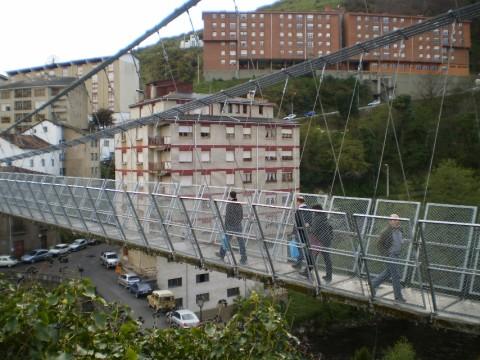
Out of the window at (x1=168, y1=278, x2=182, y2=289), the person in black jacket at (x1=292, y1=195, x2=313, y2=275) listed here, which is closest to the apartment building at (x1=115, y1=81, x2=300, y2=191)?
the window at (x1=168, y1=278, x2=182, y2=289)

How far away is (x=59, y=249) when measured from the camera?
1008 inches

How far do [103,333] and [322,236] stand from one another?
3.14 meters

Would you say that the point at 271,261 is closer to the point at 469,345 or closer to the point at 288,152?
the point at 288,152

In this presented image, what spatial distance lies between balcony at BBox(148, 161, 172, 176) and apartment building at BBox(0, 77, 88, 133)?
70.4ft

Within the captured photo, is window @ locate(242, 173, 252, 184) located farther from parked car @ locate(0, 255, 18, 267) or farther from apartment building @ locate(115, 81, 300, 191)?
parked car @ locate(0, 255, 18, 267)

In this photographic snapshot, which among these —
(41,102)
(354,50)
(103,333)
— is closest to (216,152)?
(354,50)

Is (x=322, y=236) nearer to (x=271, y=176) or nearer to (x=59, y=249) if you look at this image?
(x=271, y=176)

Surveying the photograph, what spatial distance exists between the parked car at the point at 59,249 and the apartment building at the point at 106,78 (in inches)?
546

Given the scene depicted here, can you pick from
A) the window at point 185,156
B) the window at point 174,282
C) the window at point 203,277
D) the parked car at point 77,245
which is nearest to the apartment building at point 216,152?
the window at point 185,156

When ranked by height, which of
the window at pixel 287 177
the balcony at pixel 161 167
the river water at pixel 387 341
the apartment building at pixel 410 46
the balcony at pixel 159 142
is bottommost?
the river water at pixel 387 341

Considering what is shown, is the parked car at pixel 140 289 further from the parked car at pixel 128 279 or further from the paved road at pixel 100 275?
the parked car at pixel 128 279

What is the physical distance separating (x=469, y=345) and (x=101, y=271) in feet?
50.7

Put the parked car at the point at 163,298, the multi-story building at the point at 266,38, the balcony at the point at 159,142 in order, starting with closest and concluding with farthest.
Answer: the parked car at the point at 163,298 → the balcony at the point at 159,142 → the multi-story building at the point at 266,38

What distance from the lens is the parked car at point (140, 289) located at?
19125 mm
